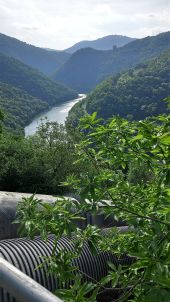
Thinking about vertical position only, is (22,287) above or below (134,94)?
below

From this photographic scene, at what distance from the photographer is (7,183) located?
22547 mm

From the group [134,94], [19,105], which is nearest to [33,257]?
[19,105]

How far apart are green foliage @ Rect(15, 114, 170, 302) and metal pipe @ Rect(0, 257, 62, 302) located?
1.09 meters

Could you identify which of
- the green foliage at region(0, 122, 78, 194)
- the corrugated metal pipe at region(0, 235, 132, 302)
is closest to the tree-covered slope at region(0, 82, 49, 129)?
the green foliage at region(0, 122, 78, 194)

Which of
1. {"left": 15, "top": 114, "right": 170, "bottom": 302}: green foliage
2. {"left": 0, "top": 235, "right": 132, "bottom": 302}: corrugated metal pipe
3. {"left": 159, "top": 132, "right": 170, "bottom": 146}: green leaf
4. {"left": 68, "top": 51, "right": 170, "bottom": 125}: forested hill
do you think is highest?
{"left": 68, "top": 51, "right": 170, "bottom": 125}: forested hill

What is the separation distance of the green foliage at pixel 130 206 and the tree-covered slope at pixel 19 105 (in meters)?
120

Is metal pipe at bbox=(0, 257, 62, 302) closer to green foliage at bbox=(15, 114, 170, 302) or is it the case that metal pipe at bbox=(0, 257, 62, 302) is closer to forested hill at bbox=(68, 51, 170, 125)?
green foliage at bbox=(15, 114, 170, 302)

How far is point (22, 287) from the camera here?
178 cm

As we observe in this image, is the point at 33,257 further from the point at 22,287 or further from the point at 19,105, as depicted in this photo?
the point at 19,105

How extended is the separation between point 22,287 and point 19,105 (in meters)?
148

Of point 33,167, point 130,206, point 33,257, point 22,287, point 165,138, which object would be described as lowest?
point 33,257

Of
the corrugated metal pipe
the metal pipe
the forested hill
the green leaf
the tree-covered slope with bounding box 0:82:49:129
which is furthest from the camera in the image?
the tree-covered slope with bounding box 0:82:49:129

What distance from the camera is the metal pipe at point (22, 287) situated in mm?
1676

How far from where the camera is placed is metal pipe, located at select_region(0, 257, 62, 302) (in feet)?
5.50
